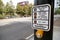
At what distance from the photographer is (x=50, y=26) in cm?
51

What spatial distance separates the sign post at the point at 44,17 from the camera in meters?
0.50

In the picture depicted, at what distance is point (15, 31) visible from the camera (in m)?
1.06

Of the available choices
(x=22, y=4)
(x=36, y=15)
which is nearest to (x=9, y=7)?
(x=22, y=4)

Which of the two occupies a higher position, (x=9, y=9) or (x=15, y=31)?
(x=9, y=9)

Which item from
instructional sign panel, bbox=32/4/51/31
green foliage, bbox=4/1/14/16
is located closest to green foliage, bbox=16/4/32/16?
green foliage, bbox=4/1/14/16

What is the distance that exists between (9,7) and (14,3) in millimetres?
69

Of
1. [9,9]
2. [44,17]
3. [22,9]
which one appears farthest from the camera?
[9,9]

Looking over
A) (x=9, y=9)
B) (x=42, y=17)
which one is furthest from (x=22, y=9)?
(x=42, y=17)

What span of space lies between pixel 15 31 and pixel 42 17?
577 mm

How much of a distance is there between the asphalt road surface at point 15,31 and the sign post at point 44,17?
1.48 feet

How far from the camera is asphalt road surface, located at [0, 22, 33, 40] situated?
1.01m

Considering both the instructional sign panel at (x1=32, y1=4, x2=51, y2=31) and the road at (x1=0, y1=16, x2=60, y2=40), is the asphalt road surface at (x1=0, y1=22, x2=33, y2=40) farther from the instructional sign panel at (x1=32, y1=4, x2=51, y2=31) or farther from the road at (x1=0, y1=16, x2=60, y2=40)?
the instructional sign panel at (x1=32, y1=4, x2=51, y2=31)

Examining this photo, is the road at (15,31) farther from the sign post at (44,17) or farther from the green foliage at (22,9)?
the sign post at (44,17)

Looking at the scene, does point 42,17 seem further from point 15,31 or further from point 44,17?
point 15,31
